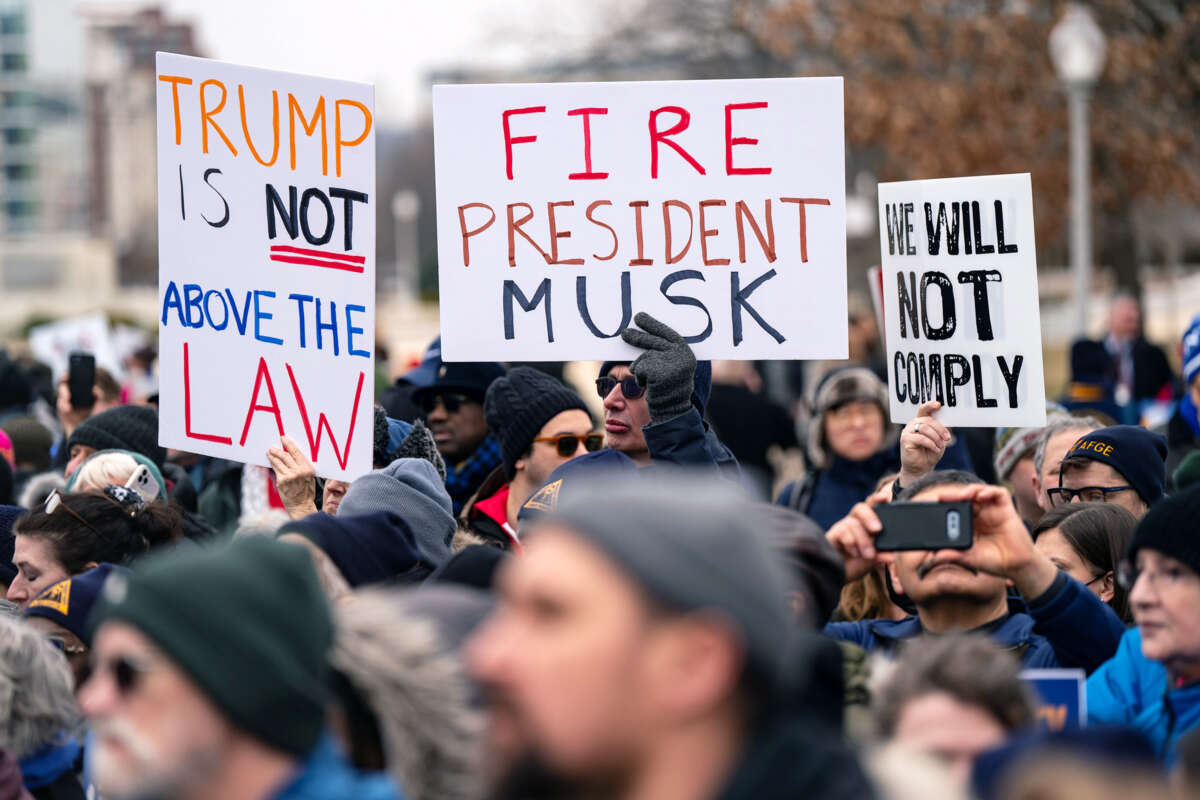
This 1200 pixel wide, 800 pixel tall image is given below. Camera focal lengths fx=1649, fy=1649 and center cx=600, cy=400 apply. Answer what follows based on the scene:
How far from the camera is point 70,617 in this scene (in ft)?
13.4

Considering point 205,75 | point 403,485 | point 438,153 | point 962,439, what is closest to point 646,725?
point 403,485

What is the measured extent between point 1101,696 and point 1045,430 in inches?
107

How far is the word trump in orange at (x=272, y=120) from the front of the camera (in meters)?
5.02

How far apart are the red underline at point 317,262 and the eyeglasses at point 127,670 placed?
2.75m

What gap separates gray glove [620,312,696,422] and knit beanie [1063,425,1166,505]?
1.50 meters

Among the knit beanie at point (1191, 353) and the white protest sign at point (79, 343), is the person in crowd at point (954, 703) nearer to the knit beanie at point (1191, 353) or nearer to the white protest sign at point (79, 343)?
the knit beanie at point (1191, 353)

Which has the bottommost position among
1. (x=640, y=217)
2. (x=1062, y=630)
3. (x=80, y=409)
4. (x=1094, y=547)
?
(x=1062, y=630)

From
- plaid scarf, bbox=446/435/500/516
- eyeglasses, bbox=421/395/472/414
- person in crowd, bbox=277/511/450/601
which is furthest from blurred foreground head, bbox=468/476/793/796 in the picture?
eyeglasses, bbox=421/395/472/414

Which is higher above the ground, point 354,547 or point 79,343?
point 79,343

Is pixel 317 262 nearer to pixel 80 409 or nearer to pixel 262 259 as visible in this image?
pixel 262 259

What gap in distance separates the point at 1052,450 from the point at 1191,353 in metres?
1.13

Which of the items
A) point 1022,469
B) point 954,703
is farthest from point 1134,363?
point 954,703

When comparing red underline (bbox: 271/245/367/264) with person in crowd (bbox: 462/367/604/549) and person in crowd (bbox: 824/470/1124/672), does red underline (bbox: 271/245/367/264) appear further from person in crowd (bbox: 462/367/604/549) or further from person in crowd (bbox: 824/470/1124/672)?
person in crowd (bbox: 824/470/1124/672)

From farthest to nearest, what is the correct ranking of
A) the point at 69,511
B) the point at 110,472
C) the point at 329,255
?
the point at 110,472 < the point at 329,255 < the point at 69,511
